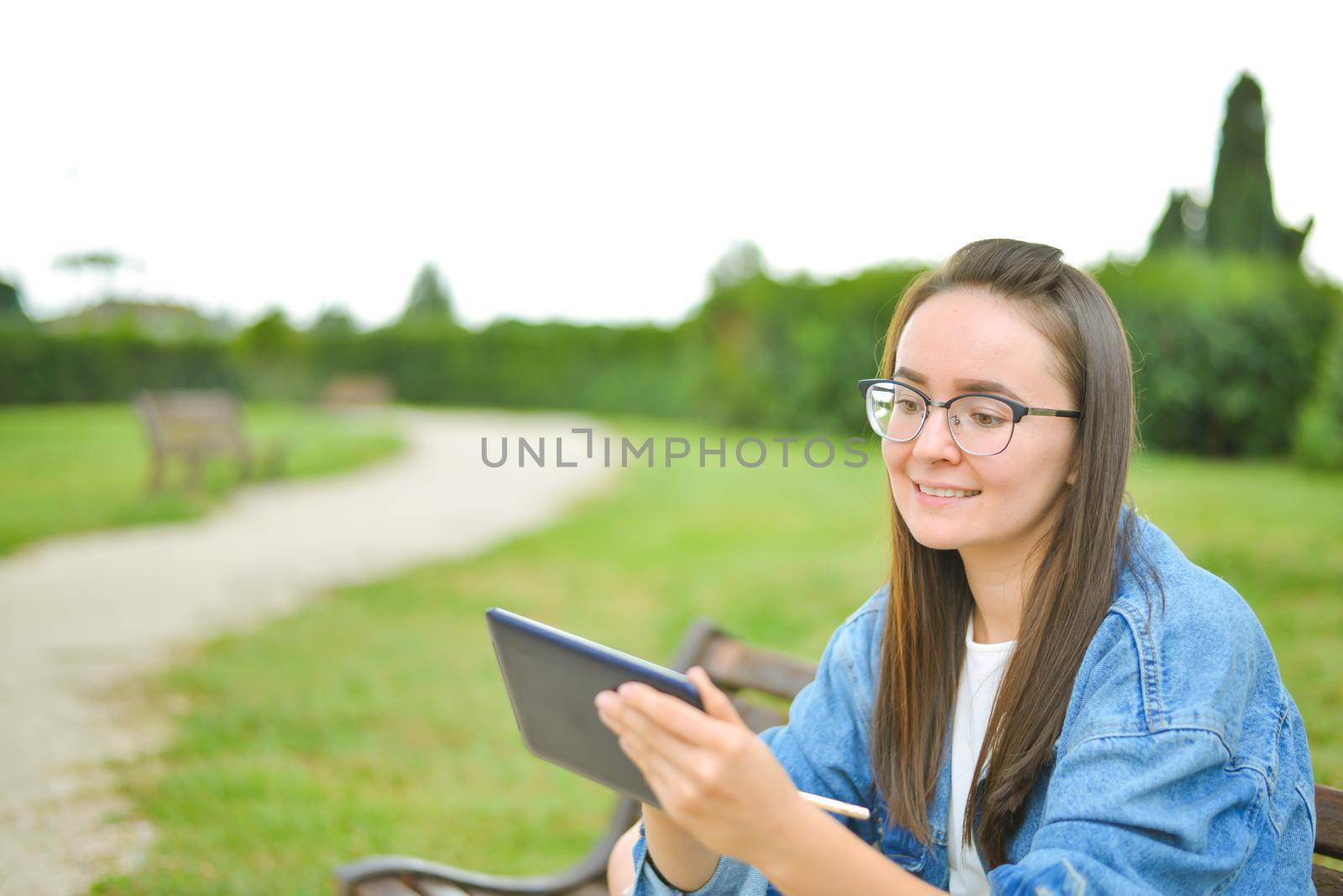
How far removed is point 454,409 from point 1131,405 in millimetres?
27718

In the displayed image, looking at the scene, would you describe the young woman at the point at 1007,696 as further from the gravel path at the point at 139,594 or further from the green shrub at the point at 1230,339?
the green shrub at the point at 1230,339

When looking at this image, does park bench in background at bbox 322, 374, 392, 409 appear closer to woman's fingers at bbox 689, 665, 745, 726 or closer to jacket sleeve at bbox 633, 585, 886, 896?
jacket sleeve at bbox 633, 585, 886, 896

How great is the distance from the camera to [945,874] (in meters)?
1.55

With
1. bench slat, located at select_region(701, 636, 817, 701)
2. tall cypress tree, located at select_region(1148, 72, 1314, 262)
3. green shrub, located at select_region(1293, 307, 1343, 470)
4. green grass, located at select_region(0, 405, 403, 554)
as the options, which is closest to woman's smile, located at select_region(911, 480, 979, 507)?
bench slat, located at select_region(701, 636, 817, 701)

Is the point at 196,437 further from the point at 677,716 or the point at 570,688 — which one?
the point at 677,716

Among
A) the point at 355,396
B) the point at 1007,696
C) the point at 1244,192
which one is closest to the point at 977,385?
the point at 1007,696

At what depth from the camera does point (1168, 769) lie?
3.64 feet

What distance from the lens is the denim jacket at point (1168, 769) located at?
3.61 ft

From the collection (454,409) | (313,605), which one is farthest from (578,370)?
(313,605)

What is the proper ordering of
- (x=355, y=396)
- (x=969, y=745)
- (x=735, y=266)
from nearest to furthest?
(x=969, y=745) < (x=735, y=266) < (x=355, y=396)

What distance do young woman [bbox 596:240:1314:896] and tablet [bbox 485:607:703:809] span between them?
0.14ft

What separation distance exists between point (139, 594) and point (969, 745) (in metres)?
6.60

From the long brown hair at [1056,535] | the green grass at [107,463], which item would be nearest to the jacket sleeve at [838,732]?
the long brown hair at [1056,535]

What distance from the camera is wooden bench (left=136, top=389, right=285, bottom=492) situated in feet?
34.4
